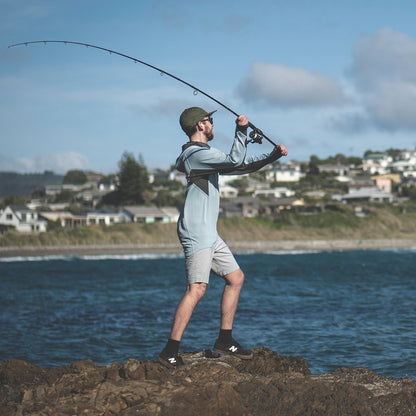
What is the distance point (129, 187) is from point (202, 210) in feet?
274

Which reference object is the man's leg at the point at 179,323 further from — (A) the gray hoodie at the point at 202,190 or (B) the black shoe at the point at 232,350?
(B) the black shoe at the point at 232,350

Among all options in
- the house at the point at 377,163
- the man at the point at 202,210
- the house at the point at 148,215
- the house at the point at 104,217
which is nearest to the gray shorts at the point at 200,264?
the man at the point at 202,210

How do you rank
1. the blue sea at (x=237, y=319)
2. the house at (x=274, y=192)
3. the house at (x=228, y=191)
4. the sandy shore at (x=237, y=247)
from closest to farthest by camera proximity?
the blue sea at (x=237, y=319) → the sandy shore at (x=237, y=247) → the house at (x=228, y=191) → the house at (x=274, y=192)

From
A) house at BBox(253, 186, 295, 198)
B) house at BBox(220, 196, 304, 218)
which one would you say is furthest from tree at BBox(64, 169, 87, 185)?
house at BBox(220, 196, 304, 218)

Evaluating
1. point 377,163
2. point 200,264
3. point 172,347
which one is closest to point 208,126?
point 200,264

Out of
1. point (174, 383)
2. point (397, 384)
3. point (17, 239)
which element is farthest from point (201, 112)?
point (17, 239)

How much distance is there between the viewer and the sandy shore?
59906mm

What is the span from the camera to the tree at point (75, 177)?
126 meters

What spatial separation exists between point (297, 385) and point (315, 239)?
69.1 meters

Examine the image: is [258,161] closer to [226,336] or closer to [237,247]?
[226,336]

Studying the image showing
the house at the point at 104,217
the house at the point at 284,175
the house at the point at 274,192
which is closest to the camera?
the house at the point at 104,217

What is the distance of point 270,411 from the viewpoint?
4.56 metres

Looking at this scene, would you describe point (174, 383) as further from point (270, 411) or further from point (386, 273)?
point (386, 273)

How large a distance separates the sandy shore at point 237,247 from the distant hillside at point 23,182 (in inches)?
512
